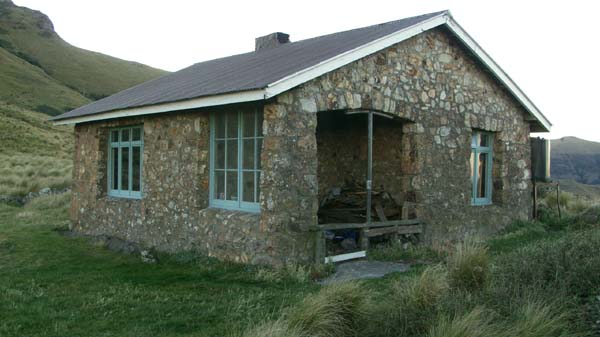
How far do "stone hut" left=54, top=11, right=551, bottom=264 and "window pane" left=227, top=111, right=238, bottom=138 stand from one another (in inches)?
0.8

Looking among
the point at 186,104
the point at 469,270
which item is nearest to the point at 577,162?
the point at 186,104

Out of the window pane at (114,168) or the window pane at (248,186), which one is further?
the window pane at (114,168)

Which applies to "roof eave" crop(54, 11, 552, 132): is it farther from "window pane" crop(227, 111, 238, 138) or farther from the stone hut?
"window pane" crop(227, 111, 238, 138)

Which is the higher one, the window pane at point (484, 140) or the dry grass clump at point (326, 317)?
the window pane at point (484, 140)

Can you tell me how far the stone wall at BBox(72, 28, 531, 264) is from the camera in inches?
339

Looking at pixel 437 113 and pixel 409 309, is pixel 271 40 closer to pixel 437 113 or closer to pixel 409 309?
pixel 437 113

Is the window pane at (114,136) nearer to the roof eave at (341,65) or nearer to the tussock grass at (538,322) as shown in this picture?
the roof eave at (341,65)

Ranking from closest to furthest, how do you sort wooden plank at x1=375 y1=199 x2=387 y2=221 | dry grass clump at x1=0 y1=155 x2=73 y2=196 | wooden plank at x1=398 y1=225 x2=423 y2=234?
wooden plank at x1=398 y1=225 x2=423 y2=234, wooden plank at x1=375 y1=199 x2=387 y2=221, dry grass clump at x1=0 y1=155 x2=73 y2=196

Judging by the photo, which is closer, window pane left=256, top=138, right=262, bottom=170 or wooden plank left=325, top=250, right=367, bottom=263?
wooden plank left=325, top=250, right=367, bottom=263

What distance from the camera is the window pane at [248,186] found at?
9414 mm

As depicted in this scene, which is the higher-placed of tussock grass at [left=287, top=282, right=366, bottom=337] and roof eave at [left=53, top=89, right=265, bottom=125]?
roof eave at [left=53, top=89, right=265, bottom=125]

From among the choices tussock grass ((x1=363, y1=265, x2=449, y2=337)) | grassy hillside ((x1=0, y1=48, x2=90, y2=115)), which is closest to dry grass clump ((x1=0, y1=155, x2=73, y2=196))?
tussock grass ((x1=363, y1=265, x2=449, y2=337))

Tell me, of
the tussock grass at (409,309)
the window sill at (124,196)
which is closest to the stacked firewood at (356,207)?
the window sill at (124,196)

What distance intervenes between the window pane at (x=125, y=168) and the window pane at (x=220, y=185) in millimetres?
3300
